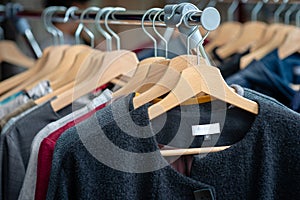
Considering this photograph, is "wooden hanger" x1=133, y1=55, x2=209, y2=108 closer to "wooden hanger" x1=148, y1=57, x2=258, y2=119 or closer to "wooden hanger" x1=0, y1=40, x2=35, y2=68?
"wooden hanger" x1=148, y1=57, x2=258, y2=119

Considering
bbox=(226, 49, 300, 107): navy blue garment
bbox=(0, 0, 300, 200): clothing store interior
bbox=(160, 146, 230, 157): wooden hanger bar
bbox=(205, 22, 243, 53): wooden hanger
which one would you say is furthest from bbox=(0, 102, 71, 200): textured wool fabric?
bbox=(205, 22, 243, 53): wooden hanger

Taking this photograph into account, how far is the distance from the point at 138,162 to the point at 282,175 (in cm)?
20

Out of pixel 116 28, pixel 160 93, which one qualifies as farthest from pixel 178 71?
pixel 116 28

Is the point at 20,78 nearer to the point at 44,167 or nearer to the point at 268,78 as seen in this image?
the point at 44,167

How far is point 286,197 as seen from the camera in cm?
70

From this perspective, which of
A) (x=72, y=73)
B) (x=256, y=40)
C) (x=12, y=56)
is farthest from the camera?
(x=12, y=56)

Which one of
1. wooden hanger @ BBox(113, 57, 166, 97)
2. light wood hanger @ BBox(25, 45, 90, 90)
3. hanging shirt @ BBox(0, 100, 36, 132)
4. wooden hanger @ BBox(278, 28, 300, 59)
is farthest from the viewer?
wooden hanger @ BBox(278, 28, 300, 59)

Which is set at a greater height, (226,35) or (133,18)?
(133,18)

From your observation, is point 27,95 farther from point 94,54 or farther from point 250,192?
point 250,192

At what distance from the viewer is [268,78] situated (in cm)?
94

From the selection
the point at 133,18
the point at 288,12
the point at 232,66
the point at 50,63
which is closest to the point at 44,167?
the point at 133,18

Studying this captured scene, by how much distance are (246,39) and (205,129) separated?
0.64 meters

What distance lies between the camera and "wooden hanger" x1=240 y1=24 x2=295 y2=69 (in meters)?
1.07

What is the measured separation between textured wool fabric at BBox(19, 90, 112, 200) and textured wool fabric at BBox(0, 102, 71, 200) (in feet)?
0.17
